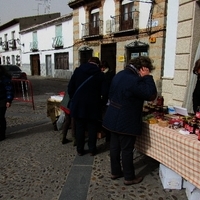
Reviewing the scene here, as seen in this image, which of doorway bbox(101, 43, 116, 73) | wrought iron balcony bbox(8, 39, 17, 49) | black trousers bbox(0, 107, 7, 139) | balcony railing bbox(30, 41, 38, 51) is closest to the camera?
black trousers bbox(0, 107, 7, 139)

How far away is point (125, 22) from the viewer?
14305 mm

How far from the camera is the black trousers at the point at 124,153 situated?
271cm

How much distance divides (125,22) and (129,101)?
12.9m

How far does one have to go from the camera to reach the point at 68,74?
20.8m

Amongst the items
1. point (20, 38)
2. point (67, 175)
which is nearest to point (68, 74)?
point (20, 38)

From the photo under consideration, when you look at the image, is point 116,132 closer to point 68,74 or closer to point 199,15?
point 199,15

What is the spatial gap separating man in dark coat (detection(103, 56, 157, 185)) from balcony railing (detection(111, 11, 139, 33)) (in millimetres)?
11454

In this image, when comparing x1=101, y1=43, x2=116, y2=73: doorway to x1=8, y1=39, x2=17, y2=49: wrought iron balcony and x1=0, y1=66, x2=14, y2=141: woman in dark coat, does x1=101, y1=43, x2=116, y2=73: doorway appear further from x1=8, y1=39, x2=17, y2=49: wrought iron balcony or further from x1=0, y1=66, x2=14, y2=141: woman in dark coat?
x1=8, y1=39, x2=17, y2=49: wrought iron balcony

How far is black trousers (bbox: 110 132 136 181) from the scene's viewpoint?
2713 mm

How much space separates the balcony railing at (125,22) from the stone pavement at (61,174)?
1070 cm

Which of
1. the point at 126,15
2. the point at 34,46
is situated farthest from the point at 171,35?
the point at 34,46

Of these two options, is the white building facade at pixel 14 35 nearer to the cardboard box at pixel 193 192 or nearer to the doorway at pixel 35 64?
the doorway at pixel 35 64

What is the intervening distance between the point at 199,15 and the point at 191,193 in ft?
12.5

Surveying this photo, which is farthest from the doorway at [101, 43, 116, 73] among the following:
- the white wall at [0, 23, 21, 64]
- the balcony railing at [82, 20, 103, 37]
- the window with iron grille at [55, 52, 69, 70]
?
the white wall at [0, 23, 21, 64]
